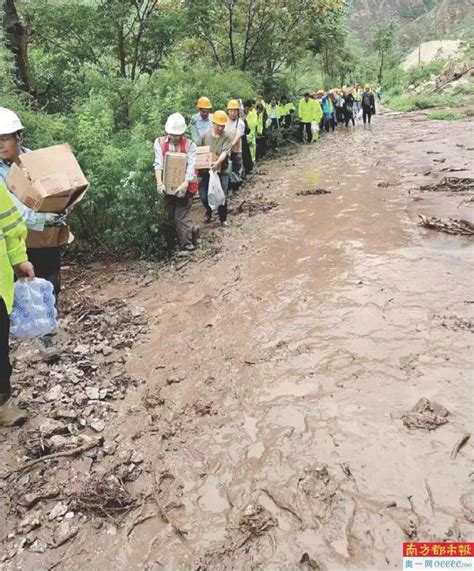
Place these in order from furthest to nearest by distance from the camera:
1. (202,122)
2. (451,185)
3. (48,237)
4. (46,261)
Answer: (451,185) → (202,122) → (46,261) → (48,237)

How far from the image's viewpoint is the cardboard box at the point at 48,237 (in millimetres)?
3862

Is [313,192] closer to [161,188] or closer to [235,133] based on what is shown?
[235,133]

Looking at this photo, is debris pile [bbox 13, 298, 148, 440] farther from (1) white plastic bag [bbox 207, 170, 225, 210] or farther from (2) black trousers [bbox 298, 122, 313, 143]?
(2) black trousers [bbox 298, 122, 313, 143]

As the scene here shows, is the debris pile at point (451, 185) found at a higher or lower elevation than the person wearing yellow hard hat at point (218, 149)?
lower

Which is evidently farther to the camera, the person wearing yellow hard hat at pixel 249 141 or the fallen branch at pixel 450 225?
Answer: the person wearing yellow hard hat at pixel 249 141

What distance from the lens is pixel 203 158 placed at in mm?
6973

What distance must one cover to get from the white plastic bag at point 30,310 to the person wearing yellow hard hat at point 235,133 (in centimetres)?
459

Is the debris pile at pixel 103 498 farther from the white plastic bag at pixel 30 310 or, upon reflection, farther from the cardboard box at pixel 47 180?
the cardboard box at pixel 47 180

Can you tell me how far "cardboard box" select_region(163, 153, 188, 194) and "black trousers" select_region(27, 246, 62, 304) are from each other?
6.15 ft

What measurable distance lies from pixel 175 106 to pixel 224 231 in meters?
2.29

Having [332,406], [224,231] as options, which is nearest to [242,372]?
[332,406]

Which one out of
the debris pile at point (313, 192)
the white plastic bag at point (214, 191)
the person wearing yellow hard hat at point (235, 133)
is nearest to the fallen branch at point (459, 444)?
the white plastic bag at point (214, 191)

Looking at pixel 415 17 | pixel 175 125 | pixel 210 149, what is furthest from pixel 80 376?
pixel 415 17

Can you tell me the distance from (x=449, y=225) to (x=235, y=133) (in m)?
3.48
